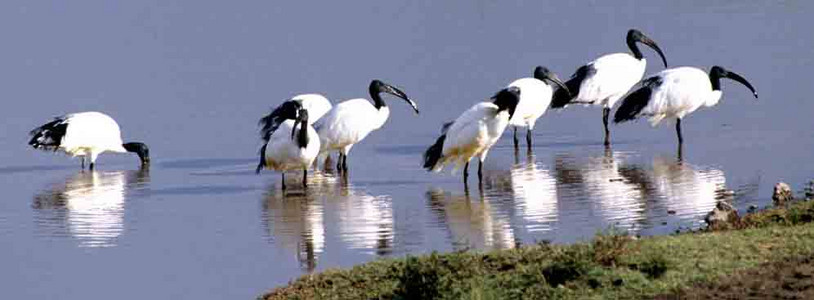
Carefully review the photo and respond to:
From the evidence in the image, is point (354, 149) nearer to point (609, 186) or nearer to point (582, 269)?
point (609, 186)

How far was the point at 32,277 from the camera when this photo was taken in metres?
12.1

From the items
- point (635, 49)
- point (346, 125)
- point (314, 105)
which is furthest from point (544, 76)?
point (635, 49)

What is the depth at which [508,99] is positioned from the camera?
50.4 feet

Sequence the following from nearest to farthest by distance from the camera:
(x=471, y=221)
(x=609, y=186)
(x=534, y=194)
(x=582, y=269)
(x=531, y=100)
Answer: (x=582, y=269), (x=471, y=221), (x=534, y=194), (x=609, y=186), (x=531, y=100)

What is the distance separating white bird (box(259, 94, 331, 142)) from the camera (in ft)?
60.3

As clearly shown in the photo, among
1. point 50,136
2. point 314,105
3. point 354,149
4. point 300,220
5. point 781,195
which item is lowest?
point 300,220

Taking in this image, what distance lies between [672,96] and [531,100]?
1.65 meters

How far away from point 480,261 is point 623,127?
10.2 metres

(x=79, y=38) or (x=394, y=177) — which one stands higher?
(x=79, y=38)

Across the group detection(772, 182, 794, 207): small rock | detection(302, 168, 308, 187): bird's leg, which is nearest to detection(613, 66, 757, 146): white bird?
detection(302, 168, 308, 187): bird's leg

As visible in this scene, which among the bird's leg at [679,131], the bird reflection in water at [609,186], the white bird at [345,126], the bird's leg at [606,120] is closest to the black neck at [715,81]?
the bird's leg at [679,131]

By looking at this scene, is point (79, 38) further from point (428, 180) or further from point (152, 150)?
point (428, 180)

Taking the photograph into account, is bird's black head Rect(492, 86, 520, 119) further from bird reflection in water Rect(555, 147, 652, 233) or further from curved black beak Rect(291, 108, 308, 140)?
curved black beak Rect(291, 108, 308, 140)

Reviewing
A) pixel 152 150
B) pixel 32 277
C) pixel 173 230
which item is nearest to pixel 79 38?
pixel 152 150
